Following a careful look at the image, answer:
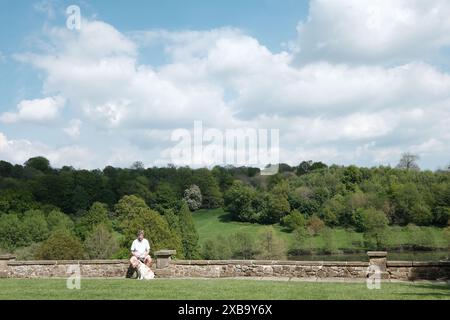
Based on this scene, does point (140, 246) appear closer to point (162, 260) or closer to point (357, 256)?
point (162, 260)

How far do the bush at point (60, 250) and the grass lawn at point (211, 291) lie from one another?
3933cm

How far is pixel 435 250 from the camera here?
289ft

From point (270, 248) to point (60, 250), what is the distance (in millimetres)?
38018

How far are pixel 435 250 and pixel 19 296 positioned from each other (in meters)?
87.6

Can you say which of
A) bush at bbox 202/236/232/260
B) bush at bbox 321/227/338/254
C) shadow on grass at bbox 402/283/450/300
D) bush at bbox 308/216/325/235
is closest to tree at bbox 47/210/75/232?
bush at bbox 202/236/232/260

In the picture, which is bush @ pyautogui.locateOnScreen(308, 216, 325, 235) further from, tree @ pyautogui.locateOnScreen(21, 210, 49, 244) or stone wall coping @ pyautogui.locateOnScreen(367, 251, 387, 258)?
stone wall coping @ pyautogui.locateOnScreen(367, 251, 387, 258)

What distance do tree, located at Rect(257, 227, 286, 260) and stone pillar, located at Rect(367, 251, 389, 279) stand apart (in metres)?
63.4

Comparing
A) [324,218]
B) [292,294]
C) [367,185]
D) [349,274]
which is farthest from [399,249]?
[292,294]

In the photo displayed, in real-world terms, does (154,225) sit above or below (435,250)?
above

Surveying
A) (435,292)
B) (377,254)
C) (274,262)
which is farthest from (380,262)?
(435,292)

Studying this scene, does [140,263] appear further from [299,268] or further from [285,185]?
[285,185]

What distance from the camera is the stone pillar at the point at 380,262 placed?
16.2 metres

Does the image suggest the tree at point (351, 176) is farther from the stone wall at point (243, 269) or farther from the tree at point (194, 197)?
the stone wall at point (243, 269)
